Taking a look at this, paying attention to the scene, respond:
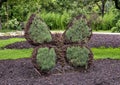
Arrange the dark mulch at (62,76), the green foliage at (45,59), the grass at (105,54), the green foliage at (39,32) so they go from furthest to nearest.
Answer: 1. the grass at (105,54)
2. the green foliage at (39,32)
3. the green foliage at (45,59)
4. the dark mulch at (62,76)

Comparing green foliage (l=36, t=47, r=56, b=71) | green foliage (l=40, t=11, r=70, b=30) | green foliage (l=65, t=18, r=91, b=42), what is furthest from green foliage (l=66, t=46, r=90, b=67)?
green foliage (l=40, t=11, r=70, b=30)

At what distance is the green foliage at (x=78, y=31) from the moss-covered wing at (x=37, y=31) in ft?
1.70

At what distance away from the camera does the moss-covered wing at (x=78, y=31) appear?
9.90 m

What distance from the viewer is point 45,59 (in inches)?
362

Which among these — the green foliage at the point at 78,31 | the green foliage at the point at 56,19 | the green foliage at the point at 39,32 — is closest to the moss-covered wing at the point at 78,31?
the green foliage at the point at 78,31

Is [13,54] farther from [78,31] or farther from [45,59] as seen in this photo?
[45,59]

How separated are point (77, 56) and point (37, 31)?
1.20 metres

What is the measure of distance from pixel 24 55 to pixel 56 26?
1608cm

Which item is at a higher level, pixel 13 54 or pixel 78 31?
pixel 78 31

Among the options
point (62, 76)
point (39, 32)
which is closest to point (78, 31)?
point (39, 32)

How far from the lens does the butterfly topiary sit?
9195 millimetres

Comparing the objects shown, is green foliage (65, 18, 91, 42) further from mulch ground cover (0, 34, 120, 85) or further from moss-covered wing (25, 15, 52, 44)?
mulch ground cover (0, 34, 120, 85)

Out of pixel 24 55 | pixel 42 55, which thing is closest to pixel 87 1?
pixel 24 55

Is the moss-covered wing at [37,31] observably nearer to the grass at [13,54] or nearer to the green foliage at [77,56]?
the green foliage at [77,56]
